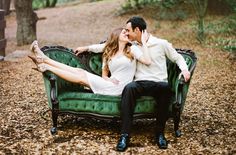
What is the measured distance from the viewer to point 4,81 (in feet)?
27.9

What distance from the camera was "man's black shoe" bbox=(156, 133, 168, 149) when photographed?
5.03 m

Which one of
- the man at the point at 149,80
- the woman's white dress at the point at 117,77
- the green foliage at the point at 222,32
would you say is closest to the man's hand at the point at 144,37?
the man at the point at 149,80

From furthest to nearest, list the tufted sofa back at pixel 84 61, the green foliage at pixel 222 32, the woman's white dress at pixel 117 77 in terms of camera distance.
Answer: the green foliage at pixel 222 32 → the tufted sofa back at pixel 84 61 → the woman's white dress at pixel 117 77

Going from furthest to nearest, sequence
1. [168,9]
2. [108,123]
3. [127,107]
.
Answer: [168,9]
[108,123]
[127,107]

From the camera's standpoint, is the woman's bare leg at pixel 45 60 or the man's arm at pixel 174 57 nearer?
the man's arm at pixel 174 57

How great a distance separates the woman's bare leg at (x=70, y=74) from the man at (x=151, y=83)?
662 millimetres

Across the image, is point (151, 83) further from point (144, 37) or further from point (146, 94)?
point (144, 37)

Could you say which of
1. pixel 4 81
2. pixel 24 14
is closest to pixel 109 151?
pixel 4 81

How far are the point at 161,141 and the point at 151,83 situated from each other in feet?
2.22

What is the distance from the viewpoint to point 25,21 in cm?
1260

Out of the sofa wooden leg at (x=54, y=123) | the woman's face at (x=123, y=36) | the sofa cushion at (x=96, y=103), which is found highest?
the woman's face at (x=123, y=36)

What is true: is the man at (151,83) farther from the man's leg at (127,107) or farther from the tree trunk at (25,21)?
the tree trunk at (25,21)

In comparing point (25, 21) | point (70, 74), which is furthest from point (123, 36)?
point (25, 21)

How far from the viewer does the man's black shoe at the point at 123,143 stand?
16.1ft
